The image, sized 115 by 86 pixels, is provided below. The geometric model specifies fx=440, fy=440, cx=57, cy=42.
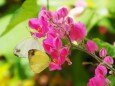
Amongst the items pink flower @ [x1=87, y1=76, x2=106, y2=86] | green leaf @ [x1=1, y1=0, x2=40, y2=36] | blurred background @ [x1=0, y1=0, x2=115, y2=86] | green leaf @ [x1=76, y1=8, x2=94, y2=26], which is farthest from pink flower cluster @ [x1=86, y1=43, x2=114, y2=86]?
green leaf @ [x1=76, y1=8, x2=94, y2=26]

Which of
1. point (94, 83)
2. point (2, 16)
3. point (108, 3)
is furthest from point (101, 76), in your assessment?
point (2, 16)

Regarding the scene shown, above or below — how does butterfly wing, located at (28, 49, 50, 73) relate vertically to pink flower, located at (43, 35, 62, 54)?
below

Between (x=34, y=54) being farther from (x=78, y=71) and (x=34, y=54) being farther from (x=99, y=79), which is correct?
(x=78, y=71)

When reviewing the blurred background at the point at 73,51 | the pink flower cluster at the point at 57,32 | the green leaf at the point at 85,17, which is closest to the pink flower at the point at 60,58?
the pink flower cluster at the point at 57,32

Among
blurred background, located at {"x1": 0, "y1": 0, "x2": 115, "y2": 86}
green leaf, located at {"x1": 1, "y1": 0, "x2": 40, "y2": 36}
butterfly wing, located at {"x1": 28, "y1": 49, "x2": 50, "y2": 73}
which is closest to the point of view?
butterfly wing, located at {"x1": 28, "y1": 49, "x2": 50, "y2": 73}

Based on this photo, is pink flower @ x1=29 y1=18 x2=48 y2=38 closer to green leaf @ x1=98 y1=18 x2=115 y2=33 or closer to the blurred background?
the blurred background

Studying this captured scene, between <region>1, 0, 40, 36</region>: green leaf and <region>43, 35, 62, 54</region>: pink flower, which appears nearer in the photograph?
<region>43, 35, 62, 54</region>: pink flower
